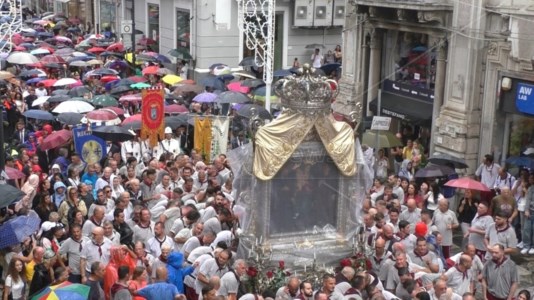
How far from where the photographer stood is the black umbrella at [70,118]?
19344 mm

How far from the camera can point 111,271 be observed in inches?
422

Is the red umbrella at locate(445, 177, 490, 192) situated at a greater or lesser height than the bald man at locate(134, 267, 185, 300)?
greater

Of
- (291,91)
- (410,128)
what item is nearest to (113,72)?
(410,128)

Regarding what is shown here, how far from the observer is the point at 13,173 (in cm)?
1520

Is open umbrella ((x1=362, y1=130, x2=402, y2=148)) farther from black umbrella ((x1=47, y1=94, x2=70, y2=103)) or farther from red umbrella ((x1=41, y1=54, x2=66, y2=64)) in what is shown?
red umbrella ((x1=41, y1=54, x2=66, y2=64))

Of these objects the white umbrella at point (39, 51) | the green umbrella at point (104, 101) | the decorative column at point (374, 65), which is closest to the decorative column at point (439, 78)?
the decorative column at point (374, 65)

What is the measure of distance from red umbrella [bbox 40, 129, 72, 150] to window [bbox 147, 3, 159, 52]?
63.9 ft

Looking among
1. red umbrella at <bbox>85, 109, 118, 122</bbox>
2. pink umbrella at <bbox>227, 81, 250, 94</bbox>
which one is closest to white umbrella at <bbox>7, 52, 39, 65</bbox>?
pink umbrella at <bbox>227, 81, 250, 94</bbox>

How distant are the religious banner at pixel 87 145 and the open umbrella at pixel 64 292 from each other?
26.2 ft

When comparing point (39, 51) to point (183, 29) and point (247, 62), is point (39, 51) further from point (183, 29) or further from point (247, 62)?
point (247, 62)

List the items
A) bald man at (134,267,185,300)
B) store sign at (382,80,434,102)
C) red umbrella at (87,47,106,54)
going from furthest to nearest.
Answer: red umbrella at (87,47,106,54), store sign at (382,80,434,102), bald man at (134,267,185,300)

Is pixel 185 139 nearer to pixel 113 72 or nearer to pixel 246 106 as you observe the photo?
pixel 246 106

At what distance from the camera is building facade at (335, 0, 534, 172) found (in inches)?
725

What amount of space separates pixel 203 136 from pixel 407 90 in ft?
20.5
